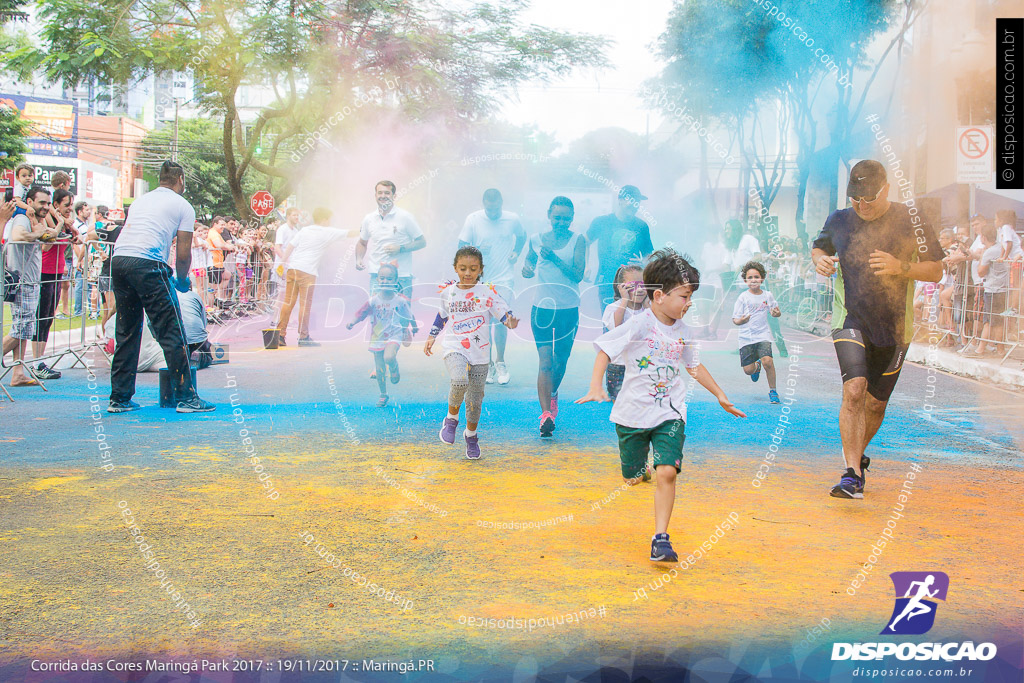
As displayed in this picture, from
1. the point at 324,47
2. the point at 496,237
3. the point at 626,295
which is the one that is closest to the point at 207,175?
the point at 324,47

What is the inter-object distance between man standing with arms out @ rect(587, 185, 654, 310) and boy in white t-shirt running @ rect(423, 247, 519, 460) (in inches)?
67.4

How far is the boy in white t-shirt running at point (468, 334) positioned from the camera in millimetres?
5812

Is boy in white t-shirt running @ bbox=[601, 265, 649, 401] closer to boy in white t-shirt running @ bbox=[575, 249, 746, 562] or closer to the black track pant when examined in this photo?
boy in white t-shirt running @ bbox=[575, 249, 746, 562]

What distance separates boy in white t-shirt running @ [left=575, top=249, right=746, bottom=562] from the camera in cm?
403

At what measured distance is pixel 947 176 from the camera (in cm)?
1405

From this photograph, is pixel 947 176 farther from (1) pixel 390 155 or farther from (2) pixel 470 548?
(2) pixel 470 548

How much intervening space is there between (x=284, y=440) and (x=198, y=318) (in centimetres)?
316

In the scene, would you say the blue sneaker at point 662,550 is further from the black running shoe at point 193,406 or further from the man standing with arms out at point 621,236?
the black running shoe at point 193,406

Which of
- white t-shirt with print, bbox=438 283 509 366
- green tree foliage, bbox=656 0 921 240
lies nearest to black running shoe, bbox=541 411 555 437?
white t-shirt with print, bbox=438 283 509 366

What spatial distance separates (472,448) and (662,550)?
219 cm

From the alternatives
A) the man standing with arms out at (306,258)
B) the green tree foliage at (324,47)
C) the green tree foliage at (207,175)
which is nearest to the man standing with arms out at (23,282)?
the green tree foliage at (324,47)

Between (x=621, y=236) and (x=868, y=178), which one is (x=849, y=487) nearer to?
(x=868, y=178)

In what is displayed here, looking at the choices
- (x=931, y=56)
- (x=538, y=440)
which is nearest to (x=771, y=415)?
(x=538, y=440)

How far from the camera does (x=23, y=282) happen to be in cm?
823
